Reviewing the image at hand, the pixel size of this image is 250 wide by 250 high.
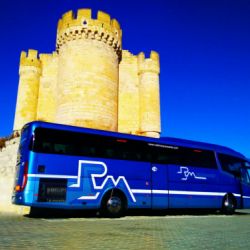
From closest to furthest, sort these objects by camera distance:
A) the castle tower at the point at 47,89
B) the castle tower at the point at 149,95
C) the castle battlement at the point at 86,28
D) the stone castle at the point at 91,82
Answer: the stone castle at the point at 91,82
the castle battlement at the point at 86,28
the castle tower at the point at 149,95
the castle tower at the point at 47,89

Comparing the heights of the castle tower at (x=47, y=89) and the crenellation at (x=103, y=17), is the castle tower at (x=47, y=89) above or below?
below

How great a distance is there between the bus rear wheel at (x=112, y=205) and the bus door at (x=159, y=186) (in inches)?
58.4

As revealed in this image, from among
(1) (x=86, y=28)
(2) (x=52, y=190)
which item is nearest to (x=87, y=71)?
(1) (x=86, y=28)

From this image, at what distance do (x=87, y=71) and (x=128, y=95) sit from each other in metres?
5.79

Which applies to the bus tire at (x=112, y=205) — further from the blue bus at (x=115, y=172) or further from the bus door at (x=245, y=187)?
the bus door at (x=245, y=187)

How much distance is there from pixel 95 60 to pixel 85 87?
2331 millimetres

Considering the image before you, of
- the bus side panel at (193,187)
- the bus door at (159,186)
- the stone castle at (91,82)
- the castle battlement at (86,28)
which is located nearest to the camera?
the bus door at (159,186)

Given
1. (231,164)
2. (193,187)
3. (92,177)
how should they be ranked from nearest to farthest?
(92,177) < (193,187) < (231,164)

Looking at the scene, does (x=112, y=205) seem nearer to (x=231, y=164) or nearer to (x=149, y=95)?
(x=231, y=164)

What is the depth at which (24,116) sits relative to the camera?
2808 centimetres

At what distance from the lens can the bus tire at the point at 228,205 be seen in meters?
14.4

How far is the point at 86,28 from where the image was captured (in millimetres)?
24906

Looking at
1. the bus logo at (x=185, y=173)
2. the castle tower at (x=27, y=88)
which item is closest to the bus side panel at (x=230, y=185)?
the bus logo at (x=185, y=173)

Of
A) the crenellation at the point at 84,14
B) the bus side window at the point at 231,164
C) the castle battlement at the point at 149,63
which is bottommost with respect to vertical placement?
the bus side window at the point at 231,164
